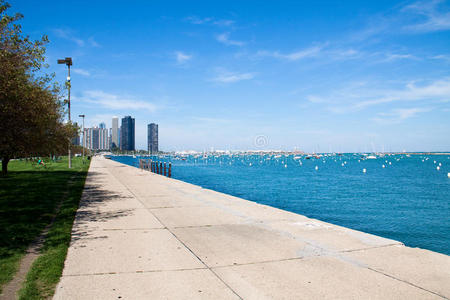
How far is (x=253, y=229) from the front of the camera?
927 centimetres

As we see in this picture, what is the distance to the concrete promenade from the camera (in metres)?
4.97

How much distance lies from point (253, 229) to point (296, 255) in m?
2.63

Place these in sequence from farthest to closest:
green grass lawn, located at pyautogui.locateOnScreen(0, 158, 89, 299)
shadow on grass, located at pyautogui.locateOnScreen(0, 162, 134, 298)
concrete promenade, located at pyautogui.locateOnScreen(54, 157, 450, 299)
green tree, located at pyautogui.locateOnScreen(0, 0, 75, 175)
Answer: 1. green tree, located at pyautogui.locateOnScreen(0, 0, 75, 175)
2. shadow on grass, located at pyautogui.locateOnScreen(0, 162, 134, 298)
3. green grass lawn, located at pyautogui.locateOnScreen(0, 158, 89, 299)
4. concrete promenade, located at pyautogui.locateOnScreen(54, 157, 450, 299)

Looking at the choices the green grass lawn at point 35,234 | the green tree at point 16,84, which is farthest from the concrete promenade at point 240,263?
the green tree at point 16,84

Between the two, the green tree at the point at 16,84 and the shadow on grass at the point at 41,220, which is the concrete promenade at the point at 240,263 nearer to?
the shadow on grass at the point at 41,220

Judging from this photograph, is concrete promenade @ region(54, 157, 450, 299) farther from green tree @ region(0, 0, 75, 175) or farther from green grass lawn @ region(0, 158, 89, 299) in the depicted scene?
green tree @ region(0, 0, 75, 175)

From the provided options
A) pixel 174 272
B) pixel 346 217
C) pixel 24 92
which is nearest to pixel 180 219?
pixel 174 272

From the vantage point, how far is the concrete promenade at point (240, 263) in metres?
4.97

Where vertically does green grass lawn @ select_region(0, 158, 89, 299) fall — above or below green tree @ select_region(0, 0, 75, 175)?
below

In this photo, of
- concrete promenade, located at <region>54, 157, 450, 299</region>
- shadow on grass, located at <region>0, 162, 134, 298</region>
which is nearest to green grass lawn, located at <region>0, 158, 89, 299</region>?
shadow on grass, located at <region>0, 162, 134, 298</region>

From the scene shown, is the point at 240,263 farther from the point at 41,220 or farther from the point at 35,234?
the point at 41,220

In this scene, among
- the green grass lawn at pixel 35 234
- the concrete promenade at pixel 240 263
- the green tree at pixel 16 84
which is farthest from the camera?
the green tree at pixel 16 84

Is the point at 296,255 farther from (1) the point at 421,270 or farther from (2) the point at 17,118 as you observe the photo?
(2) the point at 17,118

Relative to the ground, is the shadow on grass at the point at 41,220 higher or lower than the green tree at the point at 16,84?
lower
